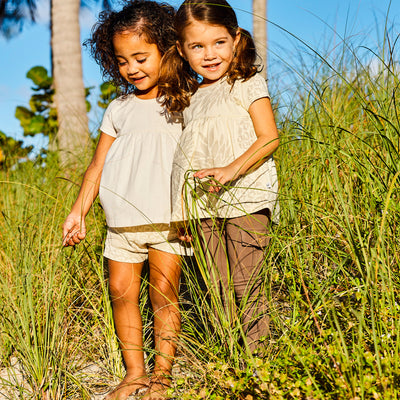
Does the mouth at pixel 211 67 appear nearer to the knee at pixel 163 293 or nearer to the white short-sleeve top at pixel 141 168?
the white short-sleeve top at pixel 141 168

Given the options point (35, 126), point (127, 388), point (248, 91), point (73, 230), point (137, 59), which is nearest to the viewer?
point (248, 91)

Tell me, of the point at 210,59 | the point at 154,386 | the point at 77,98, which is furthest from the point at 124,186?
the point at 77,98

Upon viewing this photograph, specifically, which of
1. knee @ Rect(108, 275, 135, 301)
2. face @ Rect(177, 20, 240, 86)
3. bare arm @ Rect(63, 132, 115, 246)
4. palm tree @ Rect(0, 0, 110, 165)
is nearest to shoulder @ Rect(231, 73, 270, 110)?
face @ Rect(177, 20, 240, 86)

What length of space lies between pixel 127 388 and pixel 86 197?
2.88ft

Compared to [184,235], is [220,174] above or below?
above

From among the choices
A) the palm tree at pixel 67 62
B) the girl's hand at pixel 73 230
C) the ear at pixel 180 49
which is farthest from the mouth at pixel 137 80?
the palm tree at pixel 67 62

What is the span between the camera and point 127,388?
189 centimetres

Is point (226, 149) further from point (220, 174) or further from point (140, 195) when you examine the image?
point (140, 195)

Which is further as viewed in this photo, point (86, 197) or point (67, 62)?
point (67, 62)

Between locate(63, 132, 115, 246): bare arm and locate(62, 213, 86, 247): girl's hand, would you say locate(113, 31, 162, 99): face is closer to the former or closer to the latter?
locate(63, 132, 115, 246): bare arm

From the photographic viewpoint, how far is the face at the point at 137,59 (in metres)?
1.97

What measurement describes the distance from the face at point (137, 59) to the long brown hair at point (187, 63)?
63mm

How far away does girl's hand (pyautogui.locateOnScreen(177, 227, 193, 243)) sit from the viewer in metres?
1.91

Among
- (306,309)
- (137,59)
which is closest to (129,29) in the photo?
(137,59)
